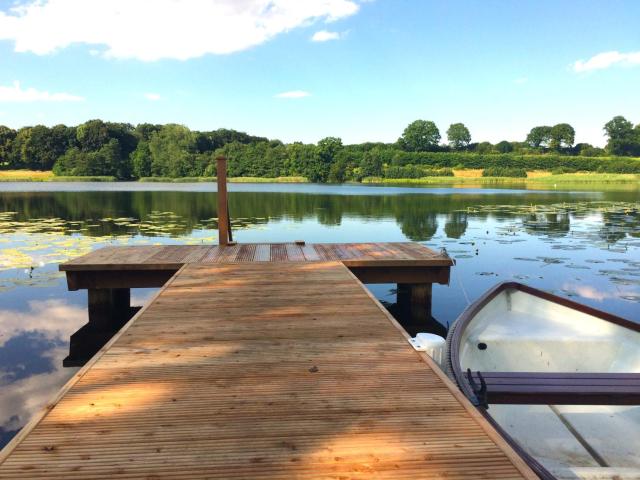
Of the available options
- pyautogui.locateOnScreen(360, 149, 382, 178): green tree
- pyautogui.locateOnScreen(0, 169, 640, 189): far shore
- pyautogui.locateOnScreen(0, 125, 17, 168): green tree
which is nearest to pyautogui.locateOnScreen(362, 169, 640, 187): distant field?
pyautogui.locateOnScreen(0, 169, 640, 189): far shore

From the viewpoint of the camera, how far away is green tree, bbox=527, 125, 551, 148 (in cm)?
11742

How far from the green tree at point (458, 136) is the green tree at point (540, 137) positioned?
15929 millimetres

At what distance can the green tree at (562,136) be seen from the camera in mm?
113562

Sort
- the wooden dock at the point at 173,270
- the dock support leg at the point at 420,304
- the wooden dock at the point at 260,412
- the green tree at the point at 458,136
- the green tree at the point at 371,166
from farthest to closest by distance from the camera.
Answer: the green tree at the point at 458,136 → the green tree at the point at 371,166 → the dock support leg at the point at 420,304 → the wooden dock at the point at 173,270 → the wooden dock at the point at 260,412

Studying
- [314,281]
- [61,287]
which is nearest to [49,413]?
[314,281]

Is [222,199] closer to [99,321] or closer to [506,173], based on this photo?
[99,321]

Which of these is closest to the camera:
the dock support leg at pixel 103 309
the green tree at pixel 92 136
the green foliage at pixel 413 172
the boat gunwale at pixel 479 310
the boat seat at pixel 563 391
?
the boat gunwale at pixel 479 310

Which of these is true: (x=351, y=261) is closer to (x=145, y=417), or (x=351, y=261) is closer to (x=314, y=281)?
(x=314, y=281)

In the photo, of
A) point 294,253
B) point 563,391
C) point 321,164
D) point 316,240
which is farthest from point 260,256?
point 321,164

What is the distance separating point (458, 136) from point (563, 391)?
128 metres

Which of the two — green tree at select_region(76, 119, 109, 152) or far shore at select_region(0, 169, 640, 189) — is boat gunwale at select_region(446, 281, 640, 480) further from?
green tree at select_region(76, 119, 109, 152)

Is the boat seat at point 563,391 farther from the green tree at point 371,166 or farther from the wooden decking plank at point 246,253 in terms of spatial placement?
the green tree at point 371,166

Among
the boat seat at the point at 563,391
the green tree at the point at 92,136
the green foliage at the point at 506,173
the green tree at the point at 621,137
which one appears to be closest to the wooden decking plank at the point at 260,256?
the boat seat at the point at 563,391

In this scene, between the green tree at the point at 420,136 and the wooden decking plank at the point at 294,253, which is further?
the green tree at the point at 420,136
